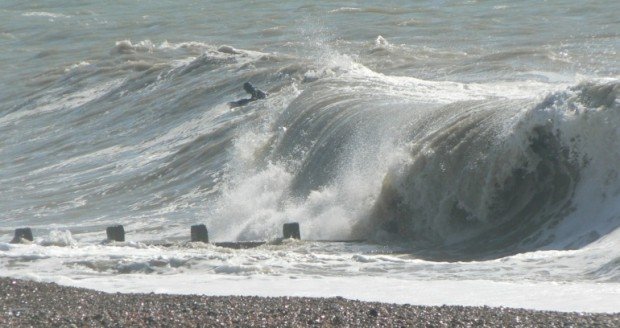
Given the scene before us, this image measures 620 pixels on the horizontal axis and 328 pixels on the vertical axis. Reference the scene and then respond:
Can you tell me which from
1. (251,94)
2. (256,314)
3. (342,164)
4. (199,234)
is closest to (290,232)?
(199,234)

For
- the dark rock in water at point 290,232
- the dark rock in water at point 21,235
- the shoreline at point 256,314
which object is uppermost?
the dark rock in water at point 21,235

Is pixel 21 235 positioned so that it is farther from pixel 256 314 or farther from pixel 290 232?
pixel 256 314

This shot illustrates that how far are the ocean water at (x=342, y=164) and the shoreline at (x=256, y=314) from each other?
725 mm

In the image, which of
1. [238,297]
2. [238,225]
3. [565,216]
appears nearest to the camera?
[238,297]

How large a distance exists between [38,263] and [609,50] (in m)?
18.9

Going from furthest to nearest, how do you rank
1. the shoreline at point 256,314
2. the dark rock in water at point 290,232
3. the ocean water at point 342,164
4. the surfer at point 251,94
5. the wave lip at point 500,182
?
the surfer at point 251,94
the dark rock in water at point 290,232
the wave lip at point 500,182
the ocean water at point 342,164
the shoreline at point 256,314

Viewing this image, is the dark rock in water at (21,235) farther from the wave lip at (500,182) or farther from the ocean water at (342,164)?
the wave lip at (500,182)

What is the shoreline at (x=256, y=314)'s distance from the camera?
25.0 feet

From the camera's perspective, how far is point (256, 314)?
26.2 feet

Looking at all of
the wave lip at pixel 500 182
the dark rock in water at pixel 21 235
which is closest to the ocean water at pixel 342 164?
the wave lip at pixel 500 182

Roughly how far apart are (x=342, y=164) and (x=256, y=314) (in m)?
8.75

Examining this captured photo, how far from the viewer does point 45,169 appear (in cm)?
2303

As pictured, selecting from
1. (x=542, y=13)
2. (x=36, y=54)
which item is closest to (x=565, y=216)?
(x=542, y=13)

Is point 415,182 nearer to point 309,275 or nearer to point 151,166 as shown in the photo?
point 309,275
